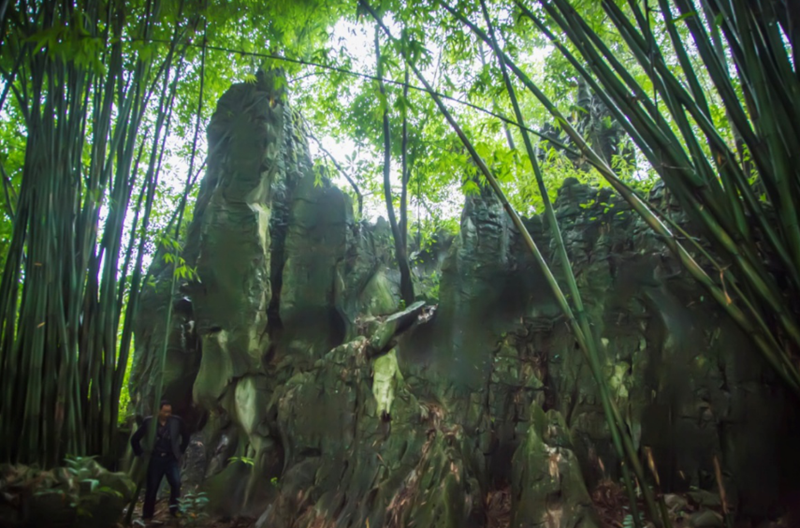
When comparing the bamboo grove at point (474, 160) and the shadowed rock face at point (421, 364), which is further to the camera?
the shadowed rock face at point (421, 364)

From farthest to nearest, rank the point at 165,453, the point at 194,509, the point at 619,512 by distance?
the point at 194,509
the point at 165,453
the point at 619,512

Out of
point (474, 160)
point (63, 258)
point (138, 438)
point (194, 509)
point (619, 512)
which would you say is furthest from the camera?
point (194, 509)

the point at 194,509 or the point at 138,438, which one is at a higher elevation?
the point at 138,438

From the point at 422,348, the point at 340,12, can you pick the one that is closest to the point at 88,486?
the point at 422,348

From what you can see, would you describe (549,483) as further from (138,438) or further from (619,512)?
(138,438)

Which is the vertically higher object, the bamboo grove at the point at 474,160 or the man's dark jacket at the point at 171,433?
the bamboo grove at the point at 474,160

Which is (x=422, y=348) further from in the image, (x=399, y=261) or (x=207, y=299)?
(x=207, y=299)

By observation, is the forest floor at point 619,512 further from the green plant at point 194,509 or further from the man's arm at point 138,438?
the man's arm at point 138,438

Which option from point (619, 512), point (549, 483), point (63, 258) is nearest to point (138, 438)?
point (63, 258)

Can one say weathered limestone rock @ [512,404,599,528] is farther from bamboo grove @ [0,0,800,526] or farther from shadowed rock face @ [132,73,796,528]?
bamboo grove @ [0,0,800,526]

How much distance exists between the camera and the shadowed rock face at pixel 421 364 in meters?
3.74

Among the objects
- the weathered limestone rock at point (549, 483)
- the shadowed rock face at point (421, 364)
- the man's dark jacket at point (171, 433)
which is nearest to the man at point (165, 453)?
the man's dark jacket at point (171, 433)

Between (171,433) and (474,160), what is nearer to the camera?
(474,160)

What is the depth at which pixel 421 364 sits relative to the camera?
5004 millimetres
